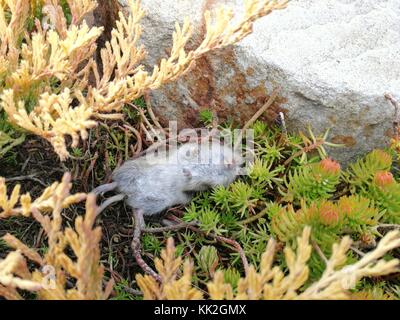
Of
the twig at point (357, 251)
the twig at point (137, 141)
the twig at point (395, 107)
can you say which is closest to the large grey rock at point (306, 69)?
the twig at point (395, 107)

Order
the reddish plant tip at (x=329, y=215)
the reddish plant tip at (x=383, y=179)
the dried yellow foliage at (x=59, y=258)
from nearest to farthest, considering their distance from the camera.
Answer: the dried yellow foliage at (x=59, y=258), the reddish plant tip at (x=329, y=215), the reddish plant tip at (x=383, y=179)

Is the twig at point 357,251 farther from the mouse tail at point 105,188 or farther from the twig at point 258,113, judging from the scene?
the mouse tail at point 105,188

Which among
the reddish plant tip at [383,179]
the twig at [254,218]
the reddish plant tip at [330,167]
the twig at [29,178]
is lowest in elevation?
the twig at [254,218]

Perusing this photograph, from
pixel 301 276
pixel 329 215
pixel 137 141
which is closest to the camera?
pixel 301 276

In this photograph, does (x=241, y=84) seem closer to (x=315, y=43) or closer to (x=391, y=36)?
(x=315, y=43)

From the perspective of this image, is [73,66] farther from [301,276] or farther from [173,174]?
[301,276]

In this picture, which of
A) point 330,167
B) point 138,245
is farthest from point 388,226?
point 138,245
